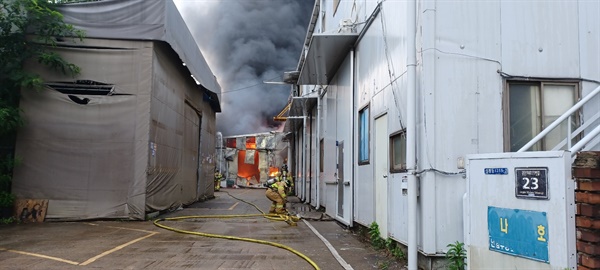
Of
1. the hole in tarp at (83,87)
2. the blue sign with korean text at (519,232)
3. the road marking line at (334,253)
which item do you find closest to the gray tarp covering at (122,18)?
the hole in tarp at (83,87)

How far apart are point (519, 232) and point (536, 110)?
2693mm

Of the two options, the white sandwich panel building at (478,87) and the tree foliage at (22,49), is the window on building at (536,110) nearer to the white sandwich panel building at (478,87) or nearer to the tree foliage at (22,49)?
the white sandwich panel building at (478,87)

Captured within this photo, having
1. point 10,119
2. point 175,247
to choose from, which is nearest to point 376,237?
point 175,247

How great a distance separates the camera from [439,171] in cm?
586

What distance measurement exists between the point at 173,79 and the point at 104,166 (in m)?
3.86

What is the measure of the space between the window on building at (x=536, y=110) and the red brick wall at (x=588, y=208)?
8.17 ft

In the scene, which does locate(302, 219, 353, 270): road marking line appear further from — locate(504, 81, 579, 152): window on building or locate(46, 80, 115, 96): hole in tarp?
locate(46, 80, 115, 96): hole in tarp

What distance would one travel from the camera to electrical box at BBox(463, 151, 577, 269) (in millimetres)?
3631

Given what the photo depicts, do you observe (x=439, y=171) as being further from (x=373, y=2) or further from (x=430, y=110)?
(x=373, y=2)

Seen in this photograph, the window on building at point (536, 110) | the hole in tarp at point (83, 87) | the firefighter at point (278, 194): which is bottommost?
the firefighter at point (278, 194)

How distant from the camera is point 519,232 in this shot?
4062 millimetres

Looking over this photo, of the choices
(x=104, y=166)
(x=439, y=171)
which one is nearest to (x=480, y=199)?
(x=439, y=171)

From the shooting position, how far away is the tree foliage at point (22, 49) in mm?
11148

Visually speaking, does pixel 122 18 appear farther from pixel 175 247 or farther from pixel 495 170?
pixel 495 170
